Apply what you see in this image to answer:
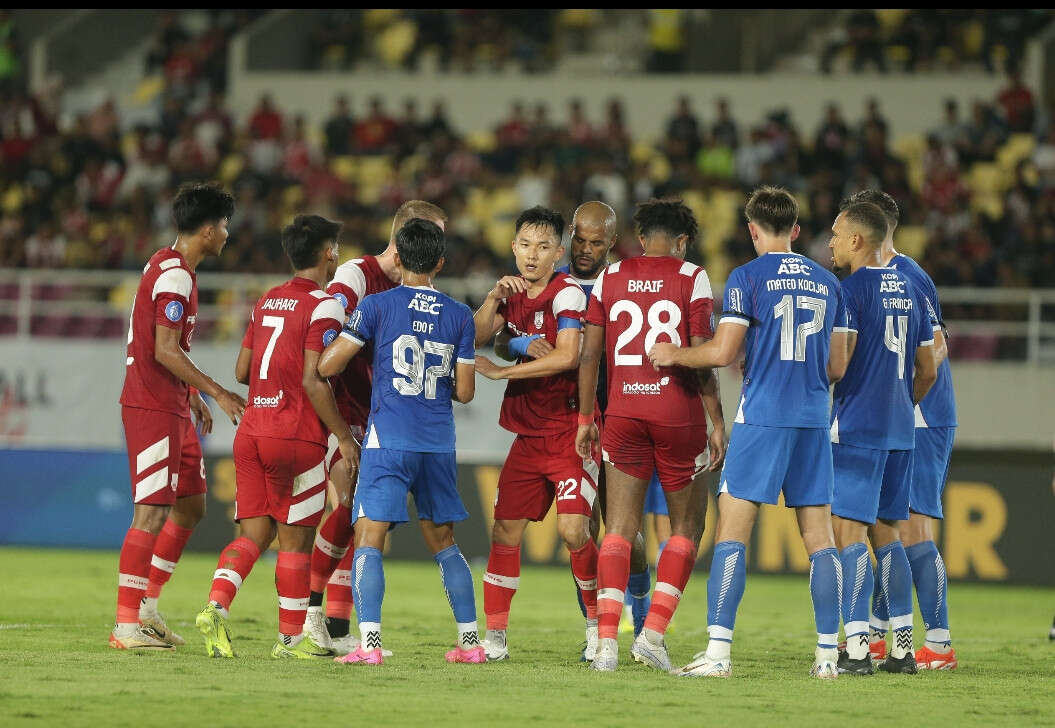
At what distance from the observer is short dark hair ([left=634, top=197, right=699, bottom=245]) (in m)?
7.99

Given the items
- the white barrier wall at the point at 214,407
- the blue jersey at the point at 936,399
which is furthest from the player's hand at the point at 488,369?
the white barrier wall at the point at 214,407

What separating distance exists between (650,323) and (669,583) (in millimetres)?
1375

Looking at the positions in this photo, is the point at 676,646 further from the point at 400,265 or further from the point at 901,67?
the point at 901,67

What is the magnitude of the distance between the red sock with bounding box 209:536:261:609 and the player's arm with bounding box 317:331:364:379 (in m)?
1.08

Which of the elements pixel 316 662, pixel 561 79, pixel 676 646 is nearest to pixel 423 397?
pixel 316 662

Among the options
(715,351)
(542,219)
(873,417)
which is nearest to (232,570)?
(542,219)

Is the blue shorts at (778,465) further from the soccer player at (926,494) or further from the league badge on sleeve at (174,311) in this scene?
the league badge on sleeve at (174,311)

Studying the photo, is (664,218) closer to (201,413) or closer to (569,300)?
(569,300)

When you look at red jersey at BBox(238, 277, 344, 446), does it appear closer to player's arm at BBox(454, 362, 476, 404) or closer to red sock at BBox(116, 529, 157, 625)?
player's arm at BBox(454, 362, 476, 404)

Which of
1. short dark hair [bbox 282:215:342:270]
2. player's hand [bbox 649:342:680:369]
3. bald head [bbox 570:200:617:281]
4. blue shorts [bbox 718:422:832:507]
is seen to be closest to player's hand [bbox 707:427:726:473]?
blue shorts [bbox 718:422:832:507]

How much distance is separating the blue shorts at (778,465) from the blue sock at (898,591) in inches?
36.9

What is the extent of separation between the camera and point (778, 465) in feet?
24.8
